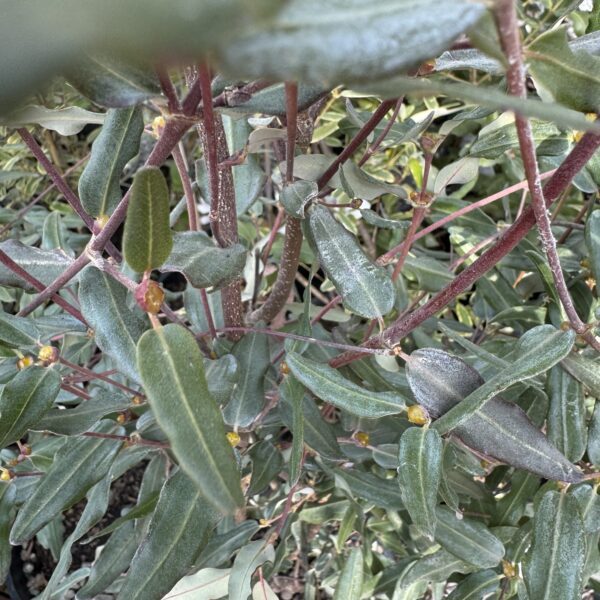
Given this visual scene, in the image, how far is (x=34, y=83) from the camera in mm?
194

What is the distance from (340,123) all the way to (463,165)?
26 centimetres

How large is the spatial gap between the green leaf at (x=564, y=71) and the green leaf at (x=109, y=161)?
363 millimetres

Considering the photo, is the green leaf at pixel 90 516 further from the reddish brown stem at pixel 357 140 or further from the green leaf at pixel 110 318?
the reddish brown stem at pixel 357 140

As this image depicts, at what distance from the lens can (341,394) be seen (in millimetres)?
546

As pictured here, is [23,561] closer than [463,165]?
No

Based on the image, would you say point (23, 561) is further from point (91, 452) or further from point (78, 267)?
point (78, 267)

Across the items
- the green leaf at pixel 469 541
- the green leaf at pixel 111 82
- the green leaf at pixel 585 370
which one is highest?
the green leaf at pixel 111 82

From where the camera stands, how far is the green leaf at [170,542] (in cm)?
58

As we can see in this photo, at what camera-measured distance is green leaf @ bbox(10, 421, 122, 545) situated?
67 cm

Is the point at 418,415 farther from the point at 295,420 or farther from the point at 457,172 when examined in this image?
the point at 457,172

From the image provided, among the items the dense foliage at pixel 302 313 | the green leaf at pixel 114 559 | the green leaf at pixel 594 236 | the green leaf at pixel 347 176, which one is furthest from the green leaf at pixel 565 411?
the green leaf at pixel 114 559

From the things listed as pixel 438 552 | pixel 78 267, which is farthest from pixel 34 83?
pixel 438 552

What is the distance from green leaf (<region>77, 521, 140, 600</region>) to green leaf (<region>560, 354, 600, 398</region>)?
1.97ft

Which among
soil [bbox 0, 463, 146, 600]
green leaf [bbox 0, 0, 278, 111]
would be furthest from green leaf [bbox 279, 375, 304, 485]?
soil [bbox 0, 463, 146, 600]
